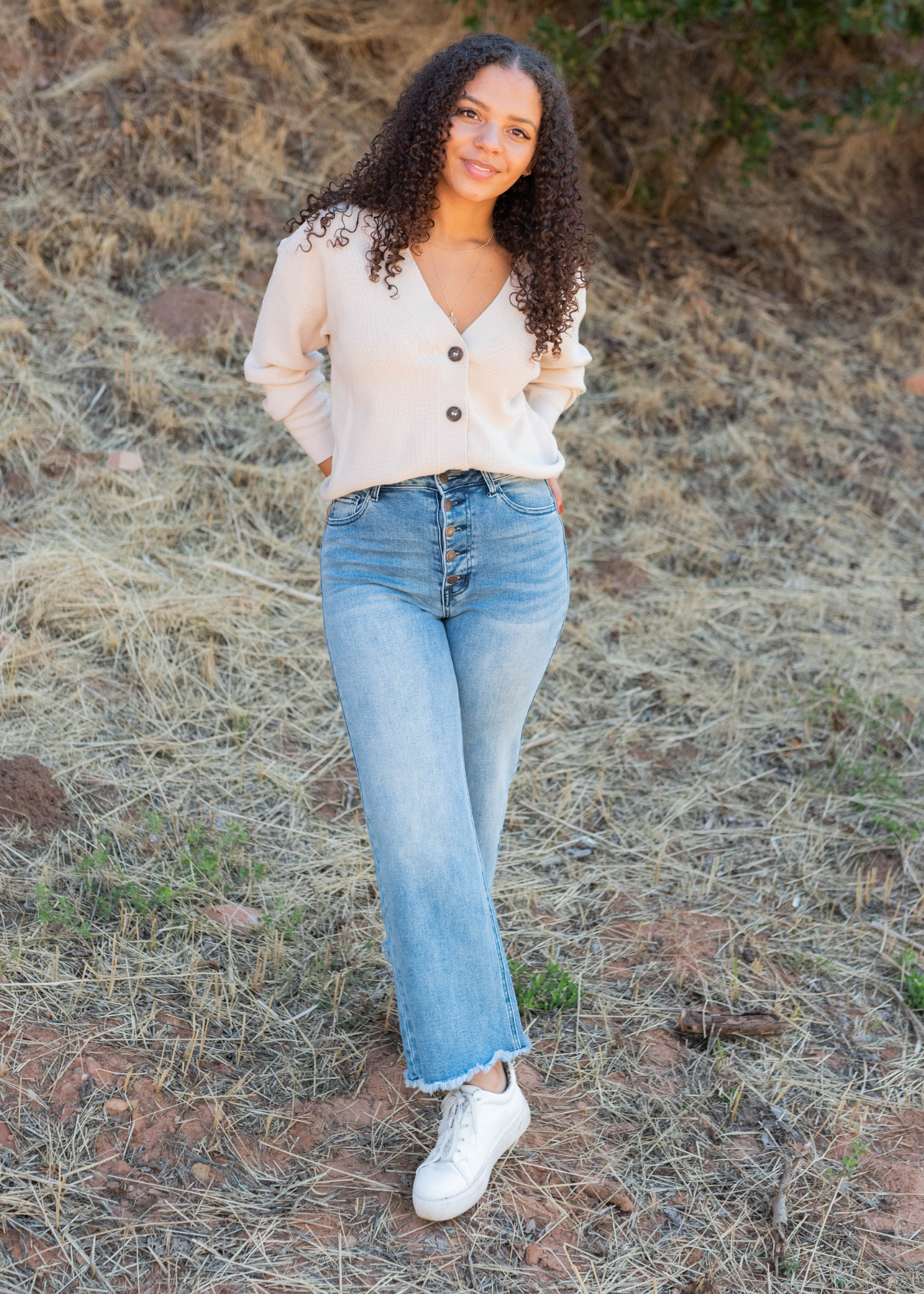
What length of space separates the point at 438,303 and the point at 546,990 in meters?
1.63

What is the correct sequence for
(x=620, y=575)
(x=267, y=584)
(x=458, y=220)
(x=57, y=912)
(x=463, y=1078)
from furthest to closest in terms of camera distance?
(x=620, y=575) < (x=267, y=584) < (x=57, y=912) < (x=458, y=220) < (x=463, y=1078)

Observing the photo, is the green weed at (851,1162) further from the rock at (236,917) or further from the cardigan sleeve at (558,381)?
the cardigan sleeve at (558,381)

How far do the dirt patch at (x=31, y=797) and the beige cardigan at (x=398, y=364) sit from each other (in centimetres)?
136

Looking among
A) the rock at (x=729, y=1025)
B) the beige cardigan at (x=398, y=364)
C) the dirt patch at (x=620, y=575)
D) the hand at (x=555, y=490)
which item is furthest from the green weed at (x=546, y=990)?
the dirt patch at (x=620, y=575)

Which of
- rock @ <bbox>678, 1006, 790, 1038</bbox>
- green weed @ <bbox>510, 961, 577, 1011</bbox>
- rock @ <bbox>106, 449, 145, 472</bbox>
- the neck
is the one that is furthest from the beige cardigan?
rock @ <bbox>106, 449, 145, 472</bbox>

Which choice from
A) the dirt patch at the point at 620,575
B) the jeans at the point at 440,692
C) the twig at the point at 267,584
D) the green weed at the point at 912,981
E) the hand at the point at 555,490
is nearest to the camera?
the jeans at the point at 440,692

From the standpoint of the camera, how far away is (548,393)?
8.37ft

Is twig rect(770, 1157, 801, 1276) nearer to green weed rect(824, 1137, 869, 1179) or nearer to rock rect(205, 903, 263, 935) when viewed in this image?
green weed rect(824, 1137, 869, 1179)

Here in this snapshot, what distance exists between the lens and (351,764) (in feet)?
12.2

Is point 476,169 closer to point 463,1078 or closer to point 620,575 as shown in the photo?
point 463,1078

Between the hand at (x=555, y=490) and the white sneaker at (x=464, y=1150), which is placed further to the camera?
the hand at (x=555, y=490)

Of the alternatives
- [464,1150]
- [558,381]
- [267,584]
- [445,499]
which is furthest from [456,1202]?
[267,584]

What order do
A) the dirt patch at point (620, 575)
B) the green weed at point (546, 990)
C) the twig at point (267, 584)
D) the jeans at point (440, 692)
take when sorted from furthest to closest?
the dirt patch at point (620, 575) → the twig at point (267, 584) → the green weed at point (546, 990) → the jeans at point (440, 692)

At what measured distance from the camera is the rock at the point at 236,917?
292cm
